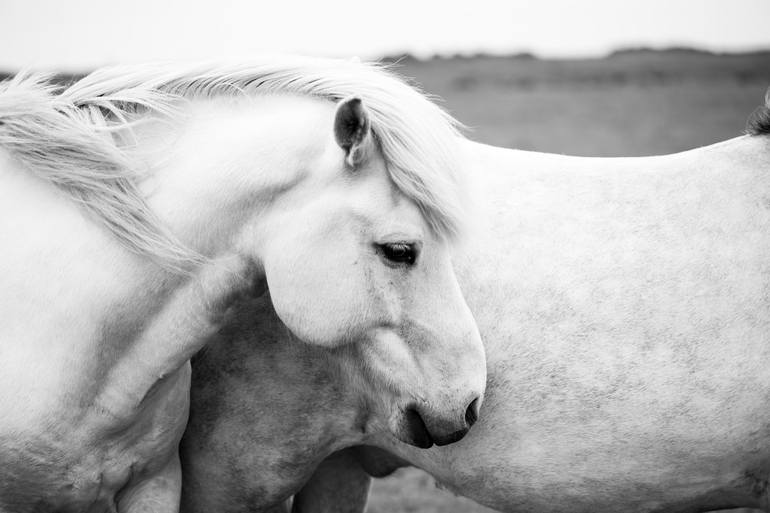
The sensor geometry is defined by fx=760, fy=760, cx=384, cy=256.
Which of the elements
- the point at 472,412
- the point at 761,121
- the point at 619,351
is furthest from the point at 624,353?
the point at 761,121

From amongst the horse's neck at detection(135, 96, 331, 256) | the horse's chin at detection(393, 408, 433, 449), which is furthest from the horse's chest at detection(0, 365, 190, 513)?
the horse's chin at detection(393, 408, 433, 449)

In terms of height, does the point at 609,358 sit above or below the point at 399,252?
below

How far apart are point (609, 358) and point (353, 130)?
50.4 inches

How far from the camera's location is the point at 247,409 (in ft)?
10.0

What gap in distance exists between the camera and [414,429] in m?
2.58

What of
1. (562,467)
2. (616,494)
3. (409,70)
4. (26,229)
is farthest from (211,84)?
(409,70)

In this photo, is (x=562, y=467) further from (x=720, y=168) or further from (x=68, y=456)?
(x=68, y=456)

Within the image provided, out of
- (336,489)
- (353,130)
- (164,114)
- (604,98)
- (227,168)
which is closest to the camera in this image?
(353,130)

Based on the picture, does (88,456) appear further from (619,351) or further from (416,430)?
(619,351)

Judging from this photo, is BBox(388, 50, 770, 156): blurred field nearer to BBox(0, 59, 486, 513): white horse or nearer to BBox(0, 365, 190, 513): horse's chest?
BBox(0, 59, 486, 513): white horse

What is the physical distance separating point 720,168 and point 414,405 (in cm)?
159

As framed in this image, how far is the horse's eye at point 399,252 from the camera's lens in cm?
243

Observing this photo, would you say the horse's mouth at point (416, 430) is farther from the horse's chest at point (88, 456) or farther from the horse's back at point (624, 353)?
the horse's chest at point (88, 456)

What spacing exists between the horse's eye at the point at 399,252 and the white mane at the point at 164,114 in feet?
0.39
